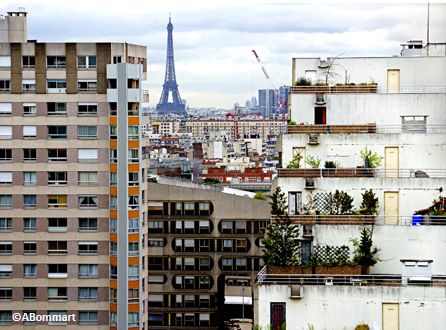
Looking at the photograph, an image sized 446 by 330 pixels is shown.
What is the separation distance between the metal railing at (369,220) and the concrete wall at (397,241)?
267 millimetres

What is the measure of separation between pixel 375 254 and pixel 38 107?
17368mm

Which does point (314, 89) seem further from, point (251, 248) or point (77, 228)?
point (251, 248)

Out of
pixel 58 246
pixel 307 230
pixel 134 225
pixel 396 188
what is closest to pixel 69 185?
pixel 58 246

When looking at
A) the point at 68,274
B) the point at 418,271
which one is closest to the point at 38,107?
the point at 68,274

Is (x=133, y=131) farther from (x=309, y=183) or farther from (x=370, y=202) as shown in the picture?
(x=370, y=202)

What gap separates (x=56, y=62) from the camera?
35.8 metres

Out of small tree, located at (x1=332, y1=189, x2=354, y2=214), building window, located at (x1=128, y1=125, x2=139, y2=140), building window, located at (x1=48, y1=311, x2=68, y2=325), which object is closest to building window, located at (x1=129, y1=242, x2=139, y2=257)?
building window, located at (x1=48, y1=311, x2=68, y2=325)

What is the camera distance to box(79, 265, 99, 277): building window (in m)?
35.6

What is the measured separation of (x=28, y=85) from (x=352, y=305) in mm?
18806

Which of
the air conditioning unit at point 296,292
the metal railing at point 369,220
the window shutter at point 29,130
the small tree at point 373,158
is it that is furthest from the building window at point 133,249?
the small tree at point 373,158

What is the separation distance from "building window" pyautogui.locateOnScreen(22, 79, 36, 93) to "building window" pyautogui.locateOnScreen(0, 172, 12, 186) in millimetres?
3973

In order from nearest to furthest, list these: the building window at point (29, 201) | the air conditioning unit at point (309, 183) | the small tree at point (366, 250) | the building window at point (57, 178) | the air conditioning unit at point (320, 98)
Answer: the small tree at point (366, 250)
the air conditioning unit at point (309, 183)
the air conditioning unit at point (320, 98)
the building window at point (29, 201)
the building window at point (57, 178)

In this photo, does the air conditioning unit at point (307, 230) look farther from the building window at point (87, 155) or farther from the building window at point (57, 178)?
the building window at point (57, 178)

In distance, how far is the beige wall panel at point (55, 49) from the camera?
3556cm
